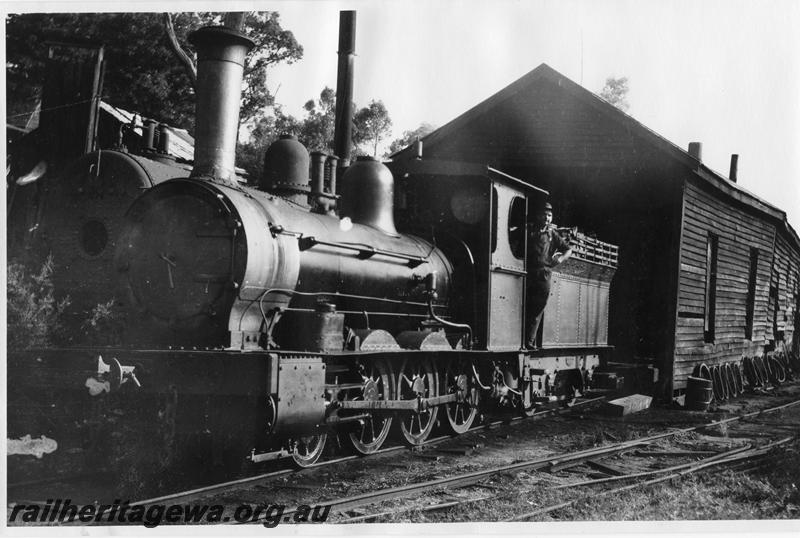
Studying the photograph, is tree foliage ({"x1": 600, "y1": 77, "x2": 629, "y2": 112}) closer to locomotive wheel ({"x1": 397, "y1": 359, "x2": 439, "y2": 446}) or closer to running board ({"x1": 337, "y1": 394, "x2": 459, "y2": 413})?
locomotive wheel ({"x1": 397, "y1": 359, "x2": 439, "y2": 446})

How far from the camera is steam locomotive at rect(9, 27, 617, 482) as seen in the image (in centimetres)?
607

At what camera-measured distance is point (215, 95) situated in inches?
262

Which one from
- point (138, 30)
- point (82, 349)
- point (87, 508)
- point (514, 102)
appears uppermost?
point (138, 30)

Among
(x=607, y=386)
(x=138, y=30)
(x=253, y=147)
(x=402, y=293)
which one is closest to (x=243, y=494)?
(x=402, y=293)

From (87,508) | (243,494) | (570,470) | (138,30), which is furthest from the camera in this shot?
(138,30)

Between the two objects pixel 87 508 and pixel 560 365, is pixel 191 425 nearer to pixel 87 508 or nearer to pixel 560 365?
pixel 87 508

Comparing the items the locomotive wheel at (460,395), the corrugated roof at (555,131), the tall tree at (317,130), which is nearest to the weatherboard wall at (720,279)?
the corrugated roof at (555,131)

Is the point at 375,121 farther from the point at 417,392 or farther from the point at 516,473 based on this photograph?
the point at 516,473

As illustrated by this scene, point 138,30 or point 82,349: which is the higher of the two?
point 138,30

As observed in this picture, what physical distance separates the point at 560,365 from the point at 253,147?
15470mm

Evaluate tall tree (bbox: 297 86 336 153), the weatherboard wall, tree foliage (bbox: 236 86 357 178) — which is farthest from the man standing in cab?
tall tree (bbox: 297 86 336 153)

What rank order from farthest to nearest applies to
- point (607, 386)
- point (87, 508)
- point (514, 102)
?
point (514, 102), point (607, 386), point (87, 508)

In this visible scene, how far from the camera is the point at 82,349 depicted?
6.18 m

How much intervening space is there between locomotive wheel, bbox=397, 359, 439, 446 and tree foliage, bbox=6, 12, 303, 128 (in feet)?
15.8
